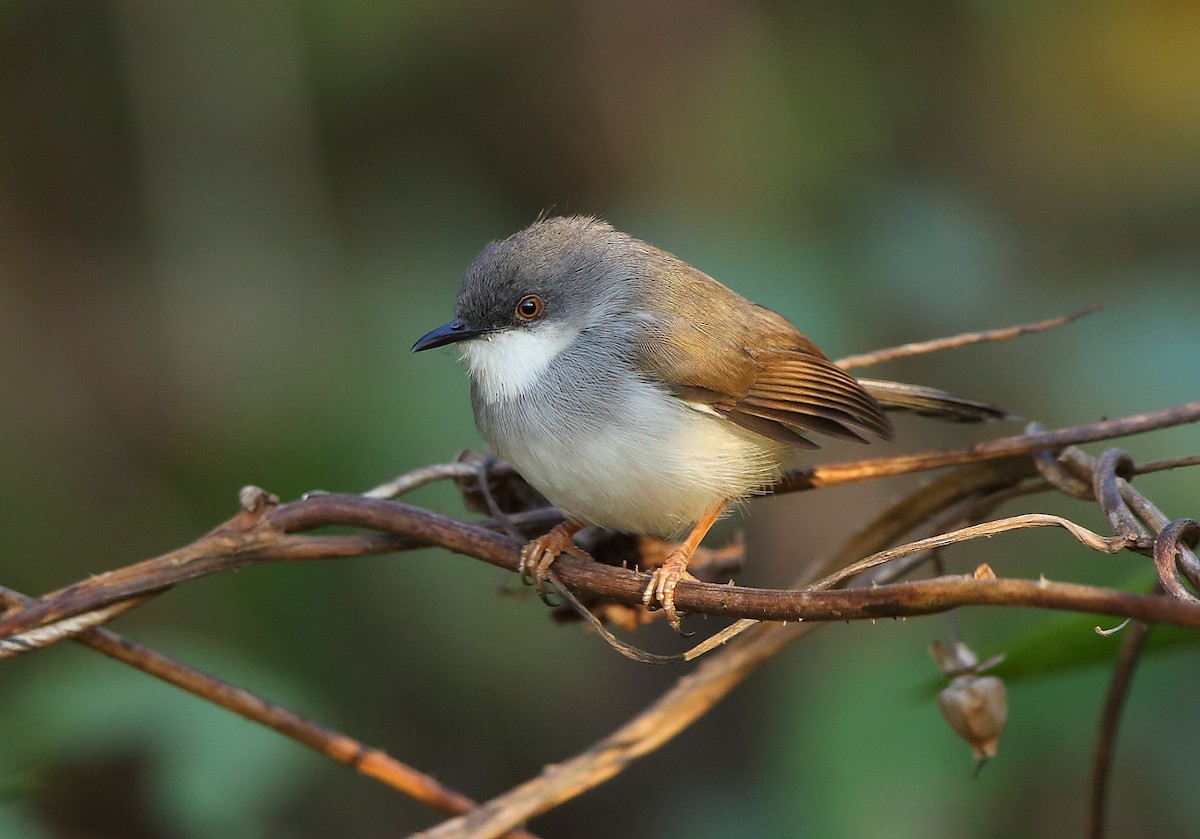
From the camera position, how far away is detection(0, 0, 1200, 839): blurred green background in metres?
3.48

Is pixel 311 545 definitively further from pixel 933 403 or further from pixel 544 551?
pixel 933 403

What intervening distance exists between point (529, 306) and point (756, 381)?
694mm

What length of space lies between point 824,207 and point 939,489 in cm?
293

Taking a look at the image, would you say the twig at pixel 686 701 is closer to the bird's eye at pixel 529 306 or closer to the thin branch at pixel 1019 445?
the thin branch at pixel 1019 445

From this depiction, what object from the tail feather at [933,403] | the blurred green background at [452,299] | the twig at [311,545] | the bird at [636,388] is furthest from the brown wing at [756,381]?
the twig at [311,545]

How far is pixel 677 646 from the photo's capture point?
569 centimetres

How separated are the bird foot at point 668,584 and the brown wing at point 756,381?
0.43 meters

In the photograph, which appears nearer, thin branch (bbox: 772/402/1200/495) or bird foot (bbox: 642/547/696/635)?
thin branch (bbox: 772/402/1200/495)

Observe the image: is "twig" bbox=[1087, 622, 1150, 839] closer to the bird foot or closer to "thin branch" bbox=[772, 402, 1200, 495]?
"thin branch" bbox=[772, 402, 1200, 495]

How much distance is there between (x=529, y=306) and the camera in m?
3.43

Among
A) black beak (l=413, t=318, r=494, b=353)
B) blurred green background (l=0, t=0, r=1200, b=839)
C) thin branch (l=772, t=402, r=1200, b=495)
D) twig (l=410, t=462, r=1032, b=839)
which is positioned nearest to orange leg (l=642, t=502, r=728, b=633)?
twig (l=410, t=462, r=1032, b=839)

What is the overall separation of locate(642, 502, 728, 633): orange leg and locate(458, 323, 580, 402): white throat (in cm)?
58

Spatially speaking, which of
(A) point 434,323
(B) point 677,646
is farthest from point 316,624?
(B) point 677,646

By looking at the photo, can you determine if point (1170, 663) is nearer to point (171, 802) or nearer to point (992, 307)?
point (992, 307)
